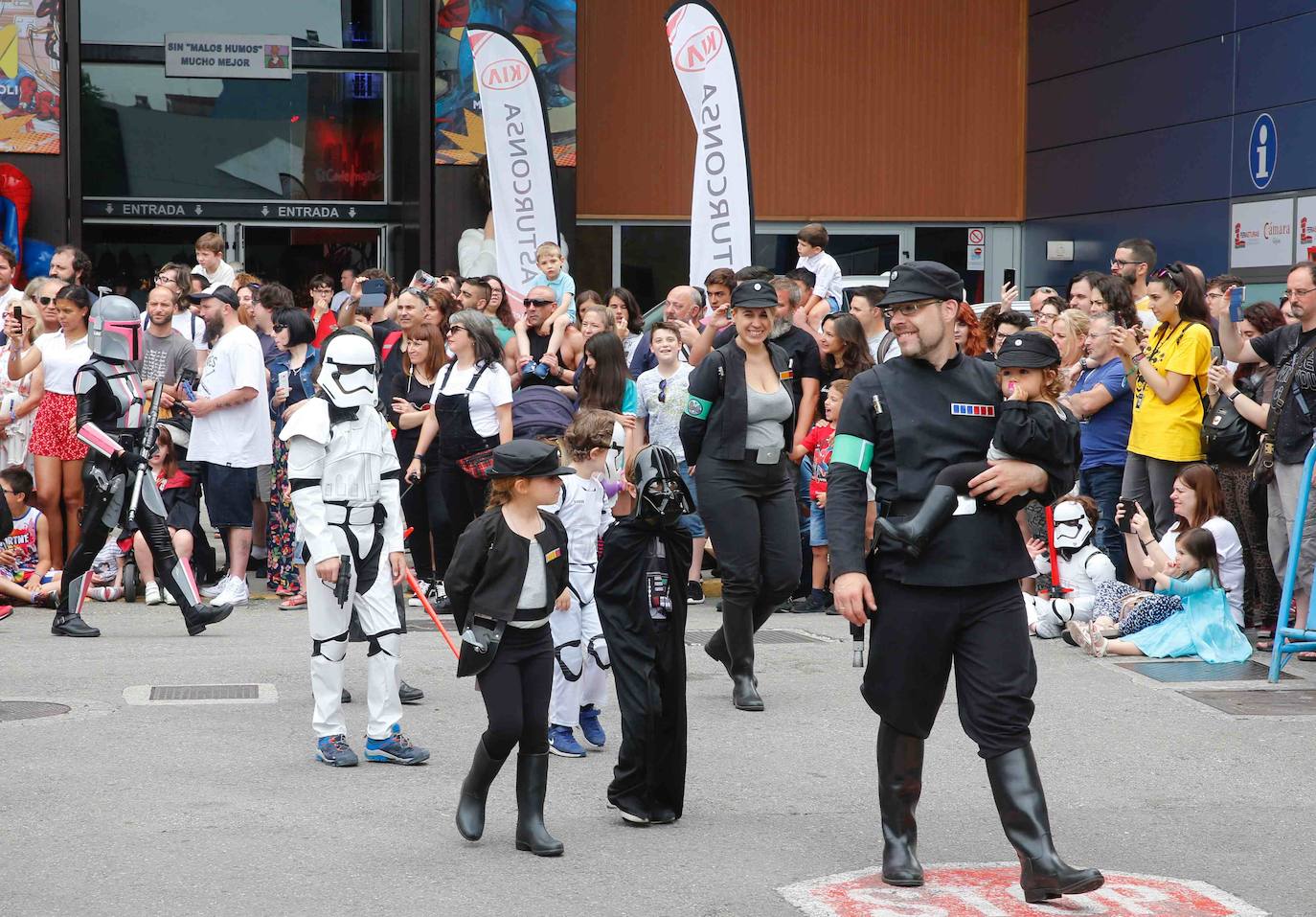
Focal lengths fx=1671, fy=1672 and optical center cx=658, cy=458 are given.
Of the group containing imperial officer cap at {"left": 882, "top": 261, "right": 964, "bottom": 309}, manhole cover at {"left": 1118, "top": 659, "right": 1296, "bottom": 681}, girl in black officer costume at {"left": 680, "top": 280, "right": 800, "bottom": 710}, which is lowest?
manhole cover at {"left": 1118, "top": 659, "right": 1296, "bottom": 681}

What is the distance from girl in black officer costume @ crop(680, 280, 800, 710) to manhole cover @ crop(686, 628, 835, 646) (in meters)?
1.82

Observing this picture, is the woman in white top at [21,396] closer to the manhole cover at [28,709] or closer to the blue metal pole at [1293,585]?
the manhole cover at [28,709]

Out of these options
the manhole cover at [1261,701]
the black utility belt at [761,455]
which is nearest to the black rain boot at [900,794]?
the black utility belt at [761,455]

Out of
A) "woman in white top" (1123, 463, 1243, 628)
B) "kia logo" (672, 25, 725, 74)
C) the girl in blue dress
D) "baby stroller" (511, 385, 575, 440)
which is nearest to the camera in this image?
the girl in blue dress

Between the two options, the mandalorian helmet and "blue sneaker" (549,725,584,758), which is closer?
the mandalorian helmet

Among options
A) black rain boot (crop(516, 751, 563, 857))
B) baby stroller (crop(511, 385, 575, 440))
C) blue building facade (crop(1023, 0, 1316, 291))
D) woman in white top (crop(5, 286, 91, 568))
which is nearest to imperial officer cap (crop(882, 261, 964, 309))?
black rain boot (crop(516, 751, 563, 857))

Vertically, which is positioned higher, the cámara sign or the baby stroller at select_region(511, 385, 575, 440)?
the cámara sign

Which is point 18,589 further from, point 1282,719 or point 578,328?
point 1282,719

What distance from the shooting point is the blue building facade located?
18.1 meters

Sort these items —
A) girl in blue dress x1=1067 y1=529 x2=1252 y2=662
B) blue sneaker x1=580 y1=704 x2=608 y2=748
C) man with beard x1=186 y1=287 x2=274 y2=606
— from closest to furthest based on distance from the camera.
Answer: blue sneaker x1=580 y1=704 x2=608 y2=748, girl in blue dress x1=1067 y1=529 x2=1252 y2=662, man with beard x1=186 y1=287 x2=274 y2=606

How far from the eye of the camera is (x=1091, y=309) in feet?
36.7

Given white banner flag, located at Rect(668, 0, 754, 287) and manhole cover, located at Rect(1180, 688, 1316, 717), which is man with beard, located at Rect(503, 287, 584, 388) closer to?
white banner flag, located at Rect(668, 0, 754, 287)

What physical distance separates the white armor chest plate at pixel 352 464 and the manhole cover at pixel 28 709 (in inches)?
76.8

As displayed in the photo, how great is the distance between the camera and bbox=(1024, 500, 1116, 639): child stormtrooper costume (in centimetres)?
997
